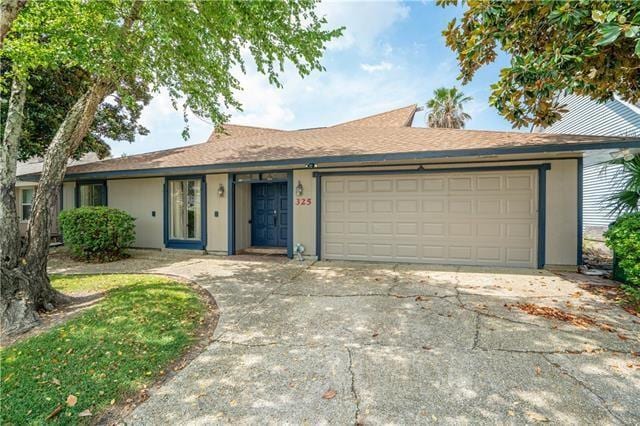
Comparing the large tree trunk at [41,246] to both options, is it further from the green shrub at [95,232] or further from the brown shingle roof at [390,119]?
the brown shingle roof at [390,119]

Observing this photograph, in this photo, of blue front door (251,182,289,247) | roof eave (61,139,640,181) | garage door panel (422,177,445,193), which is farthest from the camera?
blue front door (251,182,289,247)

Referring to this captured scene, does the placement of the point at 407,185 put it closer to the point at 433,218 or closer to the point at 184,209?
the point at 433,218

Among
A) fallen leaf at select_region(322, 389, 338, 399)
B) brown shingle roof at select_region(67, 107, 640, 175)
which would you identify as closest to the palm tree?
brown shingle roof at select_region(67, 107, 640, 175)

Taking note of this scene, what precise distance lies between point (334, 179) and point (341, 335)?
4745 mm

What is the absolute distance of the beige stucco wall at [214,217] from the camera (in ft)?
27.6

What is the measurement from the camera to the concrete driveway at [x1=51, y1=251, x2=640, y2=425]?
2219mm

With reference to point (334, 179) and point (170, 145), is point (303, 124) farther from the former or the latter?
point (334, 179)

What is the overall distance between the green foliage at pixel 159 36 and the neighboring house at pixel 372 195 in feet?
7.59

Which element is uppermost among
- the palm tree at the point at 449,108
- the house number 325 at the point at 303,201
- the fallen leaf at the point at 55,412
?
the palm tree at the point at 449,108

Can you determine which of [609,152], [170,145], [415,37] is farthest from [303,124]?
[609,152]

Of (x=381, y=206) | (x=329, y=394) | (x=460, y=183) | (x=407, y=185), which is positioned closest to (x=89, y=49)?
(x=329, y=394)

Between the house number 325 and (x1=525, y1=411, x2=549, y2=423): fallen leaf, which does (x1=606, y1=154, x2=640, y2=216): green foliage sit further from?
the house number 325

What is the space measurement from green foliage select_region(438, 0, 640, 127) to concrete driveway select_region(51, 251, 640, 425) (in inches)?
129

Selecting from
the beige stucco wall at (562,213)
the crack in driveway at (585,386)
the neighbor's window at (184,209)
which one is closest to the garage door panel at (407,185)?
the beige stucco wall at (562,213)
